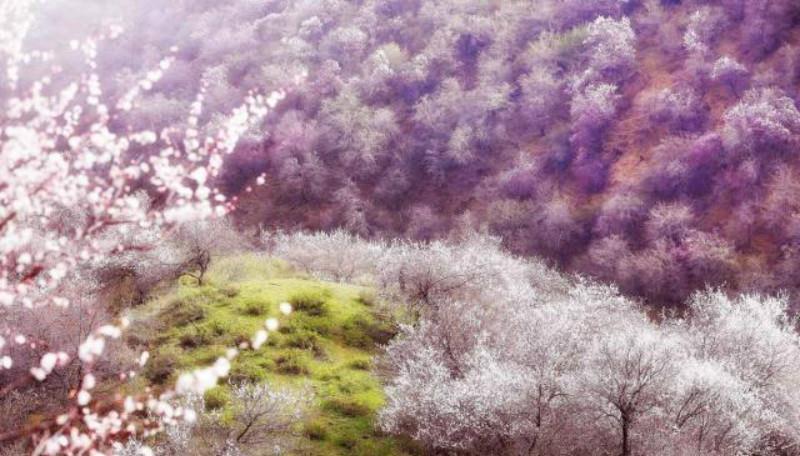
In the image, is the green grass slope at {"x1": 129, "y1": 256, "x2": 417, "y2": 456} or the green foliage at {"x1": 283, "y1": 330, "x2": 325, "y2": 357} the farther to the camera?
the green foliage at {"x1": 283, "y1": 330, "x2": 325, "y2": 357}

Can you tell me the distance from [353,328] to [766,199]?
32.1 m

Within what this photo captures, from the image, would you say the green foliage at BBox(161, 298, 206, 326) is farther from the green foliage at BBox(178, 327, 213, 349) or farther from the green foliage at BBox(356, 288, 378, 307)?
the green foliage at BBox(356, 288, 378, 307)

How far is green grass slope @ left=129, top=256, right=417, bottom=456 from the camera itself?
985 inches

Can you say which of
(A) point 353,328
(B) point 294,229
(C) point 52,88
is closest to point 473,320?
(A) point 353,328

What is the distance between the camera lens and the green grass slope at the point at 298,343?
25031 mm

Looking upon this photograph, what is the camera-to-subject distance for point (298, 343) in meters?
30.0

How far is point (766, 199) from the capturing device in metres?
45.6

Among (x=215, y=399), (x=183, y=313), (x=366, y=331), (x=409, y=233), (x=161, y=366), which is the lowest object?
(x=409, y=233)

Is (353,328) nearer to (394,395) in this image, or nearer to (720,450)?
(394,395)

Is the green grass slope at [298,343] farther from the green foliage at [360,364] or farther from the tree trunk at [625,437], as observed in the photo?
the tree trunk at [625,437]

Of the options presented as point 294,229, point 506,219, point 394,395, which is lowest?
point 294,229

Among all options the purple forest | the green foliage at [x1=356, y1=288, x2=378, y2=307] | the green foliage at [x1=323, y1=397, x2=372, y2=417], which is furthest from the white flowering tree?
the green foliage at [x1=356, y1=288, x2=378, y2=307]

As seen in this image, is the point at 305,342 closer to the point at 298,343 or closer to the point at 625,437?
the point at 298,343

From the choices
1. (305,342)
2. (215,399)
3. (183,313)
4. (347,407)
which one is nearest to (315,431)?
(347,407)
